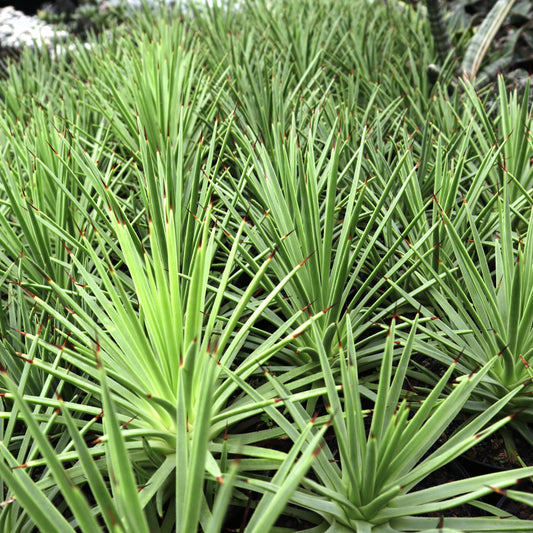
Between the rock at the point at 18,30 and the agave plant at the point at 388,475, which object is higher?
the rock at the point at 18,30

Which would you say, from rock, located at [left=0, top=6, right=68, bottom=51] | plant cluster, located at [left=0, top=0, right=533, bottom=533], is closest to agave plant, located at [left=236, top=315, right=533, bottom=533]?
plant cluster, located at [left=0, top=0, right=533, bottom=533]

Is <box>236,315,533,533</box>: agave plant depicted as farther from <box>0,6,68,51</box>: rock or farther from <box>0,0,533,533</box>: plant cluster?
<box>0,6,68,51</box>: rock

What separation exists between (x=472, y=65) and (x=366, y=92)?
699 millimetres

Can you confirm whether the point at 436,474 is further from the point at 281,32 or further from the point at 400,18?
the point at 400,18

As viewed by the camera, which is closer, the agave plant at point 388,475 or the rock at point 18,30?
the agave plant at point 388,475

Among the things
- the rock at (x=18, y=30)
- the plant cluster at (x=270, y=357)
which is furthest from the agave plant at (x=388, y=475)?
the rock at (x=18, y=30)

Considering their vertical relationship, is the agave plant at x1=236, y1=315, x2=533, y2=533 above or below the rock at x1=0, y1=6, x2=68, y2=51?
below

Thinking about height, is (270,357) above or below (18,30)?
below

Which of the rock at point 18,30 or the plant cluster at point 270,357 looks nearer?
the plant cluster at point 270,357

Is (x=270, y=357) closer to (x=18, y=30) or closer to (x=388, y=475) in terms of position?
(x=388, y=475)

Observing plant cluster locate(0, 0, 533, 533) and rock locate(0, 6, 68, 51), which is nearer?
plant cluster locate(0, 0, 533, 533)

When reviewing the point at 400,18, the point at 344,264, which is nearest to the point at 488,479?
the point at 344,264

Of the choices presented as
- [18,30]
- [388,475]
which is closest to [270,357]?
[388,475]

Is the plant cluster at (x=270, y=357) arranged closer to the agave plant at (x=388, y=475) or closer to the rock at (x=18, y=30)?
the agave plant at (x=388, y=475)
